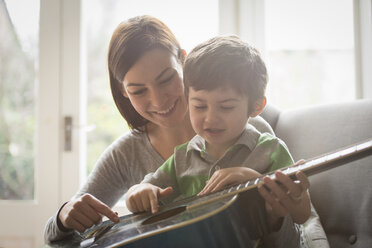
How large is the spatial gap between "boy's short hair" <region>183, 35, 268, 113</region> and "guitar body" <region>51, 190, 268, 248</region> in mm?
164

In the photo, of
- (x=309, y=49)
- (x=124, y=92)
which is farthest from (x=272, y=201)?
(x=309, y=49)

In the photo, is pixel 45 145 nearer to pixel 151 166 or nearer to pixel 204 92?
pixel 151 166

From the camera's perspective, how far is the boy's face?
0.53 metres

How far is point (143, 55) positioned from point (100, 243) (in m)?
0.34

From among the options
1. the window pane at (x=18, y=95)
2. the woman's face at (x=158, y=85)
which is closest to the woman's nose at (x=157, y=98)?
the woman's face at (x=158, y=85)

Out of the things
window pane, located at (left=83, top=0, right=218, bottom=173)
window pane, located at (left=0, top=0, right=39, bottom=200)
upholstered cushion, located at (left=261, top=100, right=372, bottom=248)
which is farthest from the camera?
window pane, located at (left=0, top=0, right=39, bottom=200)

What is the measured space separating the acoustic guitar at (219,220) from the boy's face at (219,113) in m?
0.10

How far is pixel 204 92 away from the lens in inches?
21.2

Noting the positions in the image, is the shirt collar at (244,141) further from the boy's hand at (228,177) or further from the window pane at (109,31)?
the window pane at (109,31)

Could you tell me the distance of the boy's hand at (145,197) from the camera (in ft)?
1.85

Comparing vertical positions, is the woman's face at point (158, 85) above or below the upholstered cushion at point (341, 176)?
above

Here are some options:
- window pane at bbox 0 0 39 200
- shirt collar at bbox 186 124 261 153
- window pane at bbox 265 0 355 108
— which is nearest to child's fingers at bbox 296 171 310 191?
shirt collar at bbox 186 124 261 153

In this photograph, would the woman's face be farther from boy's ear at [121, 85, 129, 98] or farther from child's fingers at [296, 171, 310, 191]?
child's fingers at [296, 171, 310, 191]

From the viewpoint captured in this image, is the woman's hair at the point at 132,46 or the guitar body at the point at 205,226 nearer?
the guitar body at the point at 205,226
